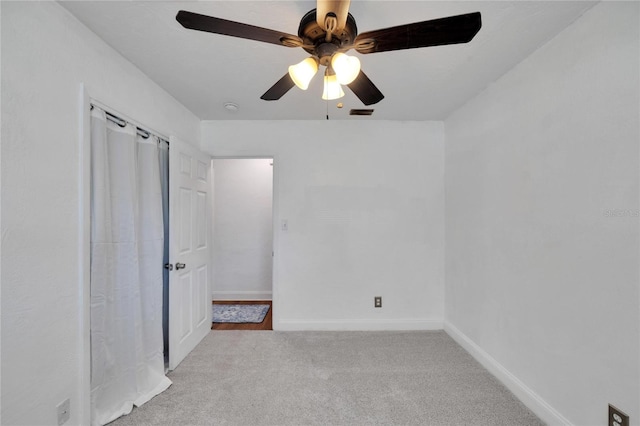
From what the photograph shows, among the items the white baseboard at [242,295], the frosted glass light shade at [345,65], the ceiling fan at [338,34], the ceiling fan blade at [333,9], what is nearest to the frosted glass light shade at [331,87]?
the ceiling fan at [338,34]

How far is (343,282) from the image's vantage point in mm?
3078

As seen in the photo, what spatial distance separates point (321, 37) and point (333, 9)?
0.69 feet

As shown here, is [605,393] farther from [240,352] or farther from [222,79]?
[222,79]

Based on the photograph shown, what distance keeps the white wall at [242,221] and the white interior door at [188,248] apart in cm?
120

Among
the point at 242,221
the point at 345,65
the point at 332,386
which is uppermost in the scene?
the point at 345,65

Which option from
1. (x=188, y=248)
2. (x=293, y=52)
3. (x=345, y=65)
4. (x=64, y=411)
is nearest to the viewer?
(x=345, y=65)

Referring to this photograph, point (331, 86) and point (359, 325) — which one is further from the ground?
point (331, 86)

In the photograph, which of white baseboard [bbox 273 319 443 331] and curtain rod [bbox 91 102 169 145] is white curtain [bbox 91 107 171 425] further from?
white baseboard [bbox 273 319 443 331]

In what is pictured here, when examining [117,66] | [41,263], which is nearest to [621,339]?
[41,263]

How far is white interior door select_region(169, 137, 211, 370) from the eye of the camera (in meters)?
2.32

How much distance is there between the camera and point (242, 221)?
Result: 4.25 metres

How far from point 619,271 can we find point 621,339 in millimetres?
335

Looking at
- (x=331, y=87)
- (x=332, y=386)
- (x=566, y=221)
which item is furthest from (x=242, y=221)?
(x=566, y=221)

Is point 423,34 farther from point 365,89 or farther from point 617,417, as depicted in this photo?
point 617,417
